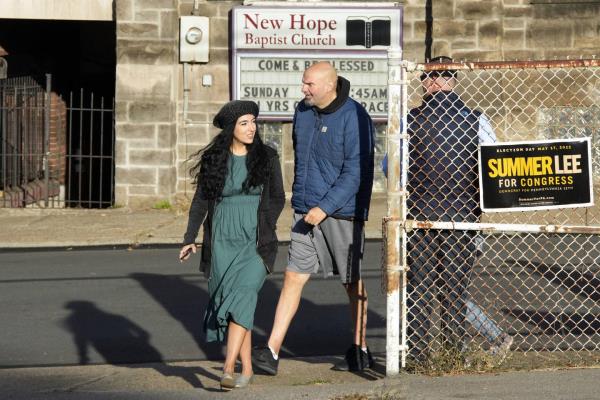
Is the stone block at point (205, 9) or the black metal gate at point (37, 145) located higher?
the stone block at point (205, 9)

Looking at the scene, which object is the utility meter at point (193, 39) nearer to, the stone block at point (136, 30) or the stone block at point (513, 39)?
the stone block at point (136, 30)

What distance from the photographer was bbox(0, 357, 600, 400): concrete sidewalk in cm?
713

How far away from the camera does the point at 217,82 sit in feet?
61.5

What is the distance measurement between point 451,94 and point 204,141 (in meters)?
11.3

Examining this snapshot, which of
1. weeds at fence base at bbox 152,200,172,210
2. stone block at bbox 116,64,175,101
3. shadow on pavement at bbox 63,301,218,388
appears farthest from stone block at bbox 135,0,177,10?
shadow on pavement at bbox 63,301,218,388

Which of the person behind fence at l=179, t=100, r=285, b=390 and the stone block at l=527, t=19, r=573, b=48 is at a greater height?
the stone block at l=527, t=19, r=573, b=48

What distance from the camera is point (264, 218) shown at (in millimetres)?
7590

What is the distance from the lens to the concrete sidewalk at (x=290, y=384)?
713 cm

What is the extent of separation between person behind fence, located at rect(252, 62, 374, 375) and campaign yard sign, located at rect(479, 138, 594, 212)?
929 millimetres

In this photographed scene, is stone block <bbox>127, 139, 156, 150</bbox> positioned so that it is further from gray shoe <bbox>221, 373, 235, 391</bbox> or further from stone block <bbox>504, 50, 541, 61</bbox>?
gray shoe <bbox>221, 373, 235, 391</bbox>

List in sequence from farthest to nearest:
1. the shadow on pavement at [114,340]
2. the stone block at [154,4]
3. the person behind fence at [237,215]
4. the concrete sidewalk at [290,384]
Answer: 1. the stone block at [154,4]
2. the shadow on pavement at [114,340]
3. the person behind fence at [237,215]
4. the concrete sidewalk at [290,384]

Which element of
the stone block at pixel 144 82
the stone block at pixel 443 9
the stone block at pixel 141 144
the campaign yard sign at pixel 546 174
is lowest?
the campaign yard sign at pixel 546 174

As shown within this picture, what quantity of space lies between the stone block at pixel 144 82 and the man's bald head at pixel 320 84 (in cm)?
1054

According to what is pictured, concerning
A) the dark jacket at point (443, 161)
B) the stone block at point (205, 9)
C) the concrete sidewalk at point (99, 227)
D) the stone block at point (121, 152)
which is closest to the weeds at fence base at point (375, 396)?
the dark jacket at point (443, 161)
